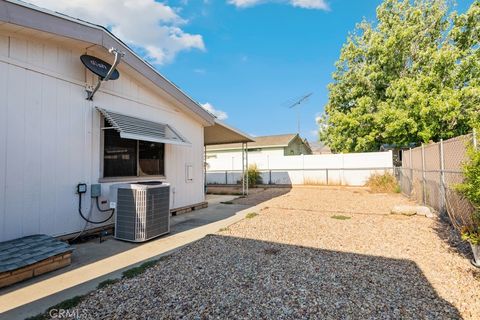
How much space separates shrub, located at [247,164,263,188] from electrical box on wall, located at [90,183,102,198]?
12254 millimetres

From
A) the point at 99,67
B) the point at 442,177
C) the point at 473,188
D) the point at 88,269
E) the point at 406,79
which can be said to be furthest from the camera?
the point at 406,79

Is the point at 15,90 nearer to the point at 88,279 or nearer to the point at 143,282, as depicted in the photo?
the point at 88,279

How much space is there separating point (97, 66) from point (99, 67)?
0.13ft

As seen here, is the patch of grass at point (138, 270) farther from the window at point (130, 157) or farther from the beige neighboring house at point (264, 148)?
the beige neighboring house at point (264, 148)

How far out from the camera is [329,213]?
24.7 feet

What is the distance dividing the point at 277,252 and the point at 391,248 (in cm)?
200

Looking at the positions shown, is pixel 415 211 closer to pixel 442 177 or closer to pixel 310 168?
pixel 442 177

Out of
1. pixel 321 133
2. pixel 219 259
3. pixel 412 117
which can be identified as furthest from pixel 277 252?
pixel 321 133

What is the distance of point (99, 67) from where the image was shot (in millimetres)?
4941

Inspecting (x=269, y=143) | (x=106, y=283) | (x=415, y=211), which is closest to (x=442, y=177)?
(x=415, y=211)

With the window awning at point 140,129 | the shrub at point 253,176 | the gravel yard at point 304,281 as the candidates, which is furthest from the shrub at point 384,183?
the window awning at point 140,129

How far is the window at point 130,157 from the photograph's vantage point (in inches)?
214

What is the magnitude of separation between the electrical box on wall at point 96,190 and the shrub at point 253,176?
12.3 metres

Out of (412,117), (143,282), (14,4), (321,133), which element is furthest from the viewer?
(321,133)
